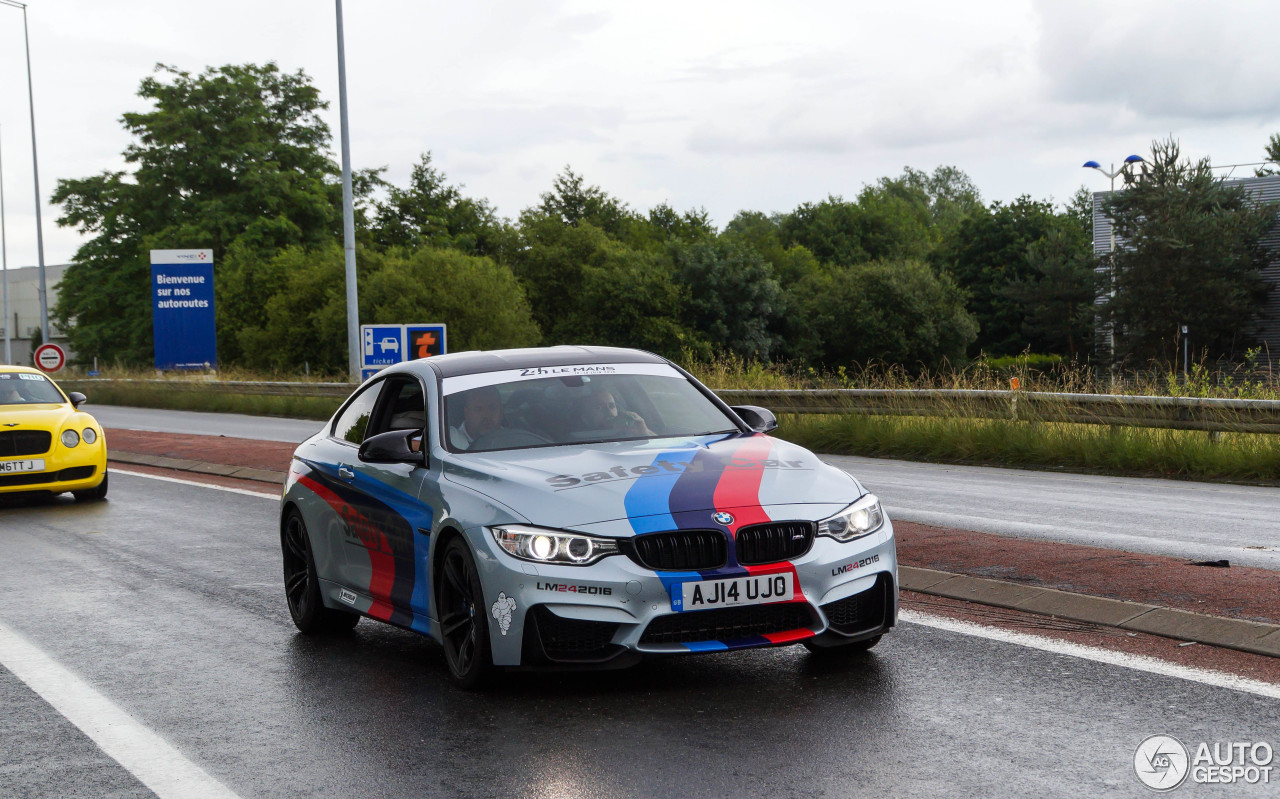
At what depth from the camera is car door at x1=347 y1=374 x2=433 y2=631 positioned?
6.15m

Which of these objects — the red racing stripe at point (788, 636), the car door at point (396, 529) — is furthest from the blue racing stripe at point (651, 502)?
the car door at point (396, 529)

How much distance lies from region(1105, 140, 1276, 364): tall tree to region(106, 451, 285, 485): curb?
47.5 meters

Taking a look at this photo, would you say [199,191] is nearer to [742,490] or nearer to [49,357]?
[49,357]

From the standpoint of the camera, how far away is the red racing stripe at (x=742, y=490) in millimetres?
5410

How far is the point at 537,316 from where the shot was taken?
86500 mm

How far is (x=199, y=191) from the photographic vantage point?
232 feet

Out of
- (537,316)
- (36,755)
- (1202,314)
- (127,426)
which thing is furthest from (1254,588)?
(537,316)

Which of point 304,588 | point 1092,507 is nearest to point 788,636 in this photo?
point 304,588

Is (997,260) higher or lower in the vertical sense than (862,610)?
higher

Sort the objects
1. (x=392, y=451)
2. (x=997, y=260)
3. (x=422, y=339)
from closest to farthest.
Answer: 1. (x=392, y=451)
2. (x=422, y=339)
3. (x=997, y=260)

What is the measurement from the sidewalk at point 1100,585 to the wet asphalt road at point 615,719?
0.71m

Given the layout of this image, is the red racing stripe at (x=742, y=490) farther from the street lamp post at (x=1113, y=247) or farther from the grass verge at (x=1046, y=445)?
the street lamp post at (x=1113, y=247)

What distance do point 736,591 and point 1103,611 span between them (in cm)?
233

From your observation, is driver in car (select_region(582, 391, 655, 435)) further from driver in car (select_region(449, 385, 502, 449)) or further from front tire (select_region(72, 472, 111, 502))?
front tire (select_region(72, 472, 111, 502))
